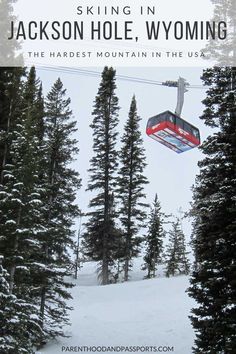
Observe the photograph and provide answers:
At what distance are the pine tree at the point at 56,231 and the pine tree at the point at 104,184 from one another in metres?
7.50

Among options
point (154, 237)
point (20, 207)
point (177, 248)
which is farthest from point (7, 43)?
point (177, 248)

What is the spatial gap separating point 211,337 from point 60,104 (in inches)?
822

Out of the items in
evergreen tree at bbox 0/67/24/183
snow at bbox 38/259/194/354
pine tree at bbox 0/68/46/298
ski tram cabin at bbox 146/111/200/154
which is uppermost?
evergreen tree at bbox 0/67/24/183

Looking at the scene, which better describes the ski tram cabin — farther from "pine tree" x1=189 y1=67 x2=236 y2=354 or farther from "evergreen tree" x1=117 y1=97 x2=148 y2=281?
"evergreen tree" x1=117 y1=97 x2=148 y2=281

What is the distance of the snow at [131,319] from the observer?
59.7 feet

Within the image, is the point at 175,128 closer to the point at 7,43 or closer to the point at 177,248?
the point at 7,43

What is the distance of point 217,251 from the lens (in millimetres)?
13047


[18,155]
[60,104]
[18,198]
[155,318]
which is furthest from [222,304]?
[60,104]

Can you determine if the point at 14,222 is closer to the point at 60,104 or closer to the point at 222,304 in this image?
the point at 222,304

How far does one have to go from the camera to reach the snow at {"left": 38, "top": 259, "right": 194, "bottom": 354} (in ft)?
59.7

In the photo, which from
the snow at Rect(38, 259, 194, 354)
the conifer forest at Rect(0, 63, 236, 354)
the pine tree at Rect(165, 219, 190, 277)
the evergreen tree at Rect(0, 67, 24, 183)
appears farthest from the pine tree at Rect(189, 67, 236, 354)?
the pine tree at Rect(165, 219, 190, 277)

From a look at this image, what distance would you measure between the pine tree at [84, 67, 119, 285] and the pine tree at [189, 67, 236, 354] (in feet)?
59.5

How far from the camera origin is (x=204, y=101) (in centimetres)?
1744

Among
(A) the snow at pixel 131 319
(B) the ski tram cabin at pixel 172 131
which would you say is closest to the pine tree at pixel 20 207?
(B) the ski tram cabin at pixel 172 131
